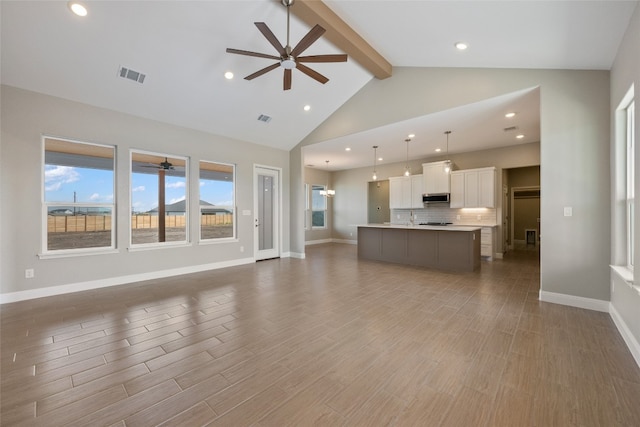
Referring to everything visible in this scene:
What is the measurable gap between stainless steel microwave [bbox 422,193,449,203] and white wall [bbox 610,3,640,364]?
14.3 ft

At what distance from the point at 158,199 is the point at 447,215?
25.0ft

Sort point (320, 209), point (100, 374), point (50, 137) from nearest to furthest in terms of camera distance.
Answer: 1. point (100, 374)
2. point (50, 137)
3. point (320, 209)

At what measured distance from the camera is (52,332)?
2.74 metres

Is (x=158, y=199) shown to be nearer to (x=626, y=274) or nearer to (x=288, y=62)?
(x=288, y=62)

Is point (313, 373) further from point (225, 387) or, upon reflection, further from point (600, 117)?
point (600, 117)

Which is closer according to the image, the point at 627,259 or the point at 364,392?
the point at 364,392

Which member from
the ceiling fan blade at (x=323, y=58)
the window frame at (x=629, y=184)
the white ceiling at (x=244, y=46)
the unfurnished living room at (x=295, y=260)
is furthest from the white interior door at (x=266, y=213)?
the window frame at (x=629, y=184)

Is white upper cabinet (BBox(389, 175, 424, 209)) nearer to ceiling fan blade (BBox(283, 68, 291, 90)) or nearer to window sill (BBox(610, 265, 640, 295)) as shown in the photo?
window sill (BBox(610, 265, 640, 295))

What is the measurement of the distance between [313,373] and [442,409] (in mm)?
905

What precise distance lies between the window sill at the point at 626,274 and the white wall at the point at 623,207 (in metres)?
0.06

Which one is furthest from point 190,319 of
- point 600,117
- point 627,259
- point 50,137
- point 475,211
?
point 475,211

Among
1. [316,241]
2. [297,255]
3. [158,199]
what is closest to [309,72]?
[158,199]

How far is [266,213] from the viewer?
709 cm

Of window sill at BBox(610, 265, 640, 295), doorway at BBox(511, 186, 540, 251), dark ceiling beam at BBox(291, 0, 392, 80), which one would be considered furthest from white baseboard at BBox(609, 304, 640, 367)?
doorway at BBox(511, 186, 540, 251)
